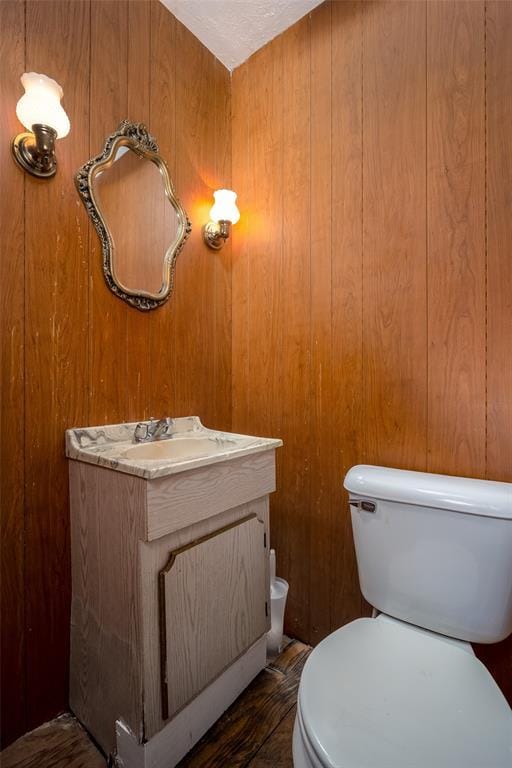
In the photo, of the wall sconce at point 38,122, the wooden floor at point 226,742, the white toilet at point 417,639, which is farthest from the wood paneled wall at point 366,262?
the wall sconce at point 38,122

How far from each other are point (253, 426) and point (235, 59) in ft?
5.55

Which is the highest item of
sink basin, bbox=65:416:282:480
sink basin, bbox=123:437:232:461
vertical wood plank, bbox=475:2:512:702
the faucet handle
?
vertical wood plank, bbox=475:2:512:702

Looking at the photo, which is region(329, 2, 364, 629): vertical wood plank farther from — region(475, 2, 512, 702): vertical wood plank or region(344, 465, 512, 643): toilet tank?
region(475, 2, 512, 702): vertical wood plank

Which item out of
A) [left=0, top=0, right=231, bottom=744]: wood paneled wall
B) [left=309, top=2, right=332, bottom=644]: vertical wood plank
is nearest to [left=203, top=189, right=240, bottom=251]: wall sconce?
[left=0, top=0, right=231, bottom=744]: wood paneled wall

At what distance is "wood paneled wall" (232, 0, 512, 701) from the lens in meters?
1.07

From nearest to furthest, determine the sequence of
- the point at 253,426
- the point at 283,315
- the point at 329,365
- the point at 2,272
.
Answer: the point at 2,272, the point at 329,365, the point at 283,315, the point at 253,426

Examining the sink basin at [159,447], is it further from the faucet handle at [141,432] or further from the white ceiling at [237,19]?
the white ceiling at [237,19]

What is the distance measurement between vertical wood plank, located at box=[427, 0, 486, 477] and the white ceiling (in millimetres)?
595

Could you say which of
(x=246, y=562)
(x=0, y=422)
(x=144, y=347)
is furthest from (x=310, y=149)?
(x=246, y=562)

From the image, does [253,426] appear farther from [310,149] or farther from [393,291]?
[310,149]

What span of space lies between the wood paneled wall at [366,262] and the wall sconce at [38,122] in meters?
0.83

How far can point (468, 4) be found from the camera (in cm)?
108

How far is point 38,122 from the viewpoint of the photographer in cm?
97

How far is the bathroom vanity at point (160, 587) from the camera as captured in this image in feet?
3.02
